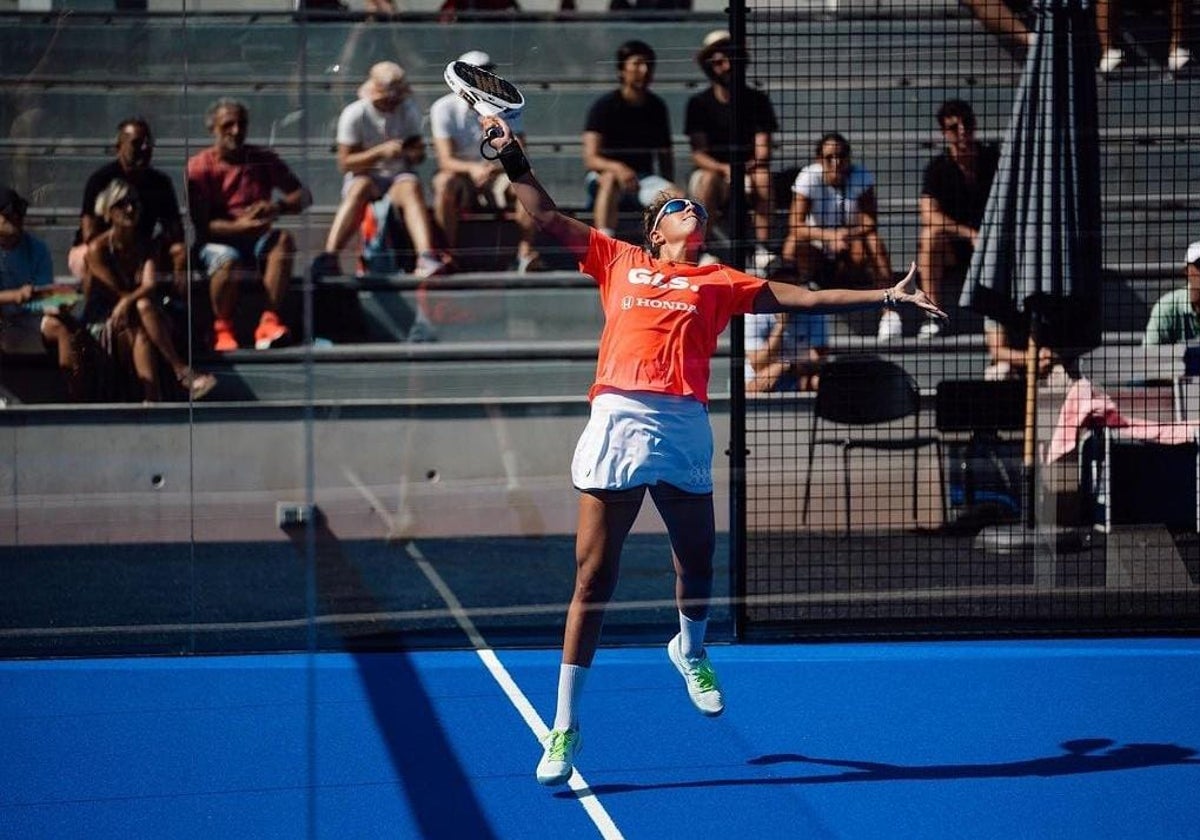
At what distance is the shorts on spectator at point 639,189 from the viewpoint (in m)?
9.30

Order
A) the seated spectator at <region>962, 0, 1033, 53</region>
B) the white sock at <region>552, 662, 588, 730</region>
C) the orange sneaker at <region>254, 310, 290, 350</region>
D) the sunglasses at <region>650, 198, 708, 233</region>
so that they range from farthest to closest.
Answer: the seated spectator at <region>962, 0, 1033, 53</region>, the orange sneaker at <region>254, 310, 290, 350</region>, the sunglasses at <region>650, 198, 708, 233</region>, the white sock at <region>552, 662, 588, 730</region>

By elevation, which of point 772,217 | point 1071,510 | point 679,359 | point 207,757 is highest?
point 772,217

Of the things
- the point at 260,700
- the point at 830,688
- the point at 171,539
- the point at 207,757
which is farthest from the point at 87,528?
the point at 830,688

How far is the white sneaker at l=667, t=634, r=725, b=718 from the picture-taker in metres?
5.84

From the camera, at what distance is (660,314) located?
18.6 feet

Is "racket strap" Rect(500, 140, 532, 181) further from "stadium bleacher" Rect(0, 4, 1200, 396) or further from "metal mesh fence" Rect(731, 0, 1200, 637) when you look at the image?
"metal mesh fence" Rect(731, 0, 1200, 637)

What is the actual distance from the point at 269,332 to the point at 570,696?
3498mm

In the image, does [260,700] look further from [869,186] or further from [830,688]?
[869,186]

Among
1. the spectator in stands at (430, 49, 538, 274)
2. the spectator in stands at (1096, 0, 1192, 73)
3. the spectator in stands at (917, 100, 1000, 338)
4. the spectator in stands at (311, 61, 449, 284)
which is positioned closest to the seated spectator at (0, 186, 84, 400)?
the spectator in stands at (311, 61, 449, 284)

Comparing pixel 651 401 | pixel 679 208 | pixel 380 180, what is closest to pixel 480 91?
pixel 679 208

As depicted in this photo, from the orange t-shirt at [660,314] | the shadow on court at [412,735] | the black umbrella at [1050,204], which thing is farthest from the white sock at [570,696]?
the black umbrella at [1050,204]

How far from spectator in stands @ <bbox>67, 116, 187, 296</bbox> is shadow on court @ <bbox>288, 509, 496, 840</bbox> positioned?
169 cm

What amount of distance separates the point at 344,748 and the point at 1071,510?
13.3ft

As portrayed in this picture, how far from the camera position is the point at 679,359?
5.64 meters
